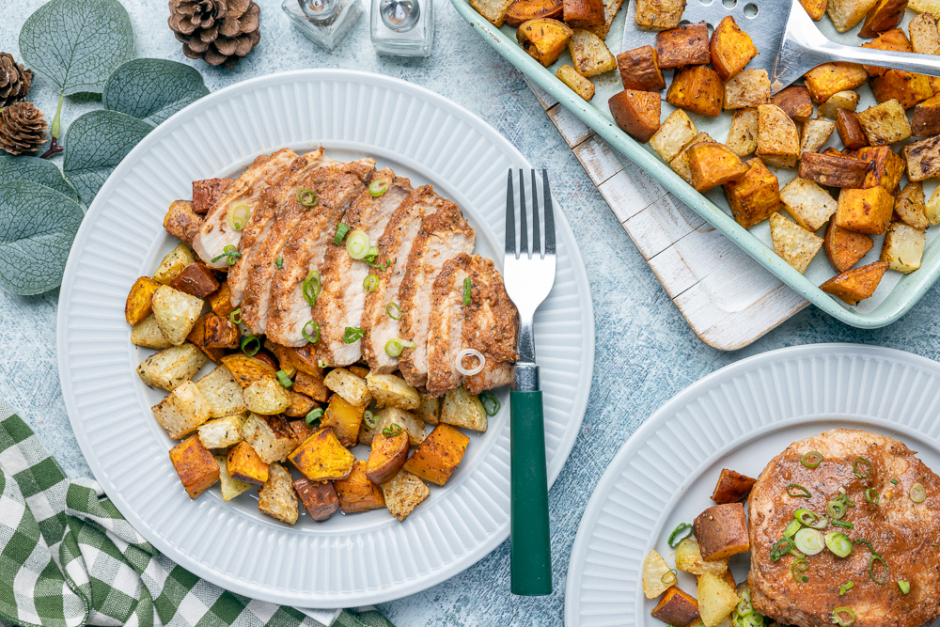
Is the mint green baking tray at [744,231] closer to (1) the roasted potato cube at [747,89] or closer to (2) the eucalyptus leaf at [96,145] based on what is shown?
(1) the roasted potato cube at [747,89]

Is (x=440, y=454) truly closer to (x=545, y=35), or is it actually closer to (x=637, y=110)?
(x=637, y=110)

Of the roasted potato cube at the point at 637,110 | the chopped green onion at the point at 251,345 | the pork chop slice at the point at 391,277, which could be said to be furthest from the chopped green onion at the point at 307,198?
the roasted potato cube at the point at 637,110

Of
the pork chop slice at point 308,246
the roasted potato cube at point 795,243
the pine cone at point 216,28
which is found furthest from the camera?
the pine cone at point 216,28

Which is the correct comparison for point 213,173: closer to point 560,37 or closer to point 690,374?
point 560,37

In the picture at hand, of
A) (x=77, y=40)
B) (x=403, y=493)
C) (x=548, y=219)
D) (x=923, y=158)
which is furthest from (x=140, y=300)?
(x=923, y=158)

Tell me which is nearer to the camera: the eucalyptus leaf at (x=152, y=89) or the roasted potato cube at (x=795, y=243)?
the roasted potato cube at (x=795, y=243)

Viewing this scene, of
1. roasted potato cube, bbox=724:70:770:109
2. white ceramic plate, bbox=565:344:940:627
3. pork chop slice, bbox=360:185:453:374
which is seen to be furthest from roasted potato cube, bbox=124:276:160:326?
roasted potato cube, bbox=724:70:770:109
